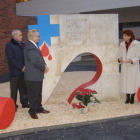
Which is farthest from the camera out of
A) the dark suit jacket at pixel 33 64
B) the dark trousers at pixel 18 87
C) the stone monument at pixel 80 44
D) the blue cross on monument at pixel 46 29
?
the stone monument at pixel 80 44

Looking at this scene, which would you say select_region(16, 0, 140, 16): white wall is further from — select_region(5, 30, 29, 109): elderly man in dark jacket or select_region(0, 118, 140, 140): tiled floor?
select_region(0, 118, 140, 140): tiled floor

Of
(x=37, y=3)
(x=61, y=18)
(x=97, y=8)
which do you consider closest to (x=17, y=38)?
(x=61, y=18)

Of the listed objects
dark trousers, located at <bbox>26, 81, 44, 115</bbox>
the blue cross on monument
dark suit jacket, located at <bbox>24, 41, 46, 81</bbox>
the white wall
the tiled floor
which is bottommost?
the tiled floor

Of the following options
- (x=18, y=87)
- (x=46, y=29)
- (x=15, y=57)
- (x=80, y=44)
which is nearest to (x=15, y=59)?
(x=15, y=57)

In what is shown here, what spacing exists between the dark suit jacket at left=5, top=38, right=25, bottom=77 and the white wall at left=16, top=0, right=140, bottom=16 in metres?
13.4

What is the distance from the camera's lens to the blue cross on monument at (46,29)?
18.4 feet

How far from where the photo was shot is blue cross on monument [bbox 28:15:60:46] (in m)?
5.61

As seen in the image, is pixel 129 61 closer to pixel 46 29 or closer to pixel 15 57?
pixel 46 29

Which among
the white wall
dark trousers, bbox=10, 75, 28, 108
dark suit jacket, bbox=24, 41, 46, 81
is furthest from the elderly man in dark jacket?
the white wall

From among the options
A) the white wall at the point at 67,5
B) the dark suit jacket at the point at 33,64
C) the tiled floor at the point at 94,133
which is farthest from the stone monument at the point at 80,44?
the white wall at the point at 67,5

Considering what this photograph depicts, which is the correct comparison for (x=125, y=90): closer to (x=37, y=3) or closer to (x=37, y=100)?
(x=37, y=100)

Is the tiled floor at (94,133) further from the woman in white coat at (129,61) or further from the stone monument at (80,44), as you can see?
the stone monument at (80,44)

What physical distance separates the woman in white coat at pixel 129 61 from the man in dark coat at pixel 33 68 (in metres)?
2.13

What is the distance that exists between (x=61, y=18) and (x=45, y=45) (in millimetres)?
754
